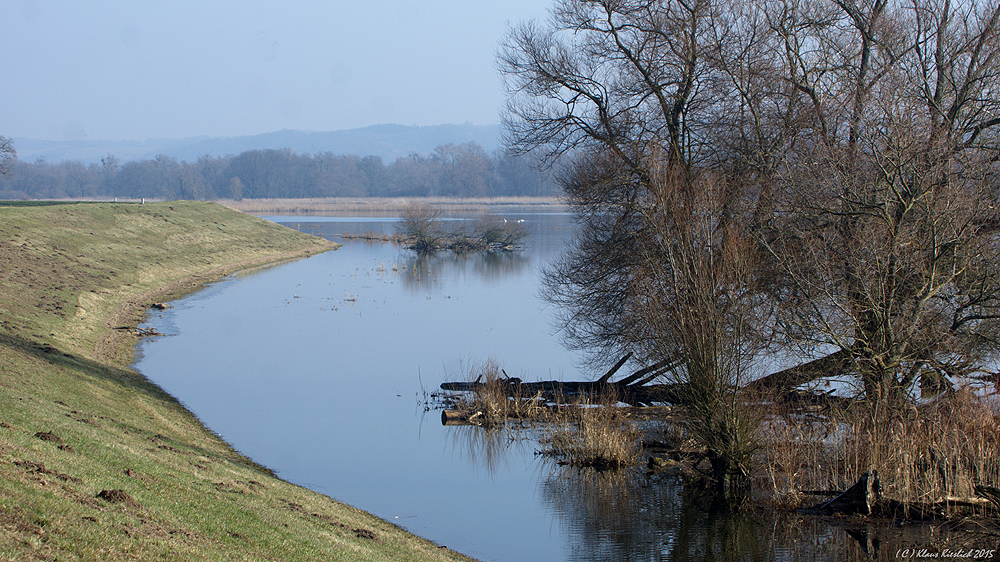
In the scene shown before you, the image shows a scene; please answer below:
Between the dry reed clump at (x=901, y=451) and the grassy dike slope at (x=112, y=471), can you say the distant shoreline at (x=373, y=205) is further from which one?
the dry reed clump at (x=901, y=451)

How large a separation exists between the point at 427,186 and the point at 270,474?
156 metres

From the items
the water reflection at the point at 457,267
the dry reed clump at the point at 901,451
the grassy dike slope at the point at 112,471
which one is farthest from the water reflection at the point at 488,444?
the water reflection at the point at 457,267

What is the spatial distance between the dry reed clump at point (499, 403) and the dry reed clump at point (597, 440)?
147cm

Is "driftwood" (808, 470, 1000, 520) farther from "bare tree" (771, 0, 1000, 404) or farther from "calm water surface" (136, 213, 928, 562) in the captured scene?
"bare tree" (771, 0, 1000, 404)

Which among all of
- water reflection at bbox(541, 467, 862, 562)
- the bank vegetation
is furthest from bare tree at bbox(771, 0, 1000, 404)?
water reflection at bbox(541, 467, 862, 562)

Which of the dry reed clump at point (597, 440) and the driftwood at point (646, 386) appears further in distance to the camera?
the driftwood at point (646, 386)

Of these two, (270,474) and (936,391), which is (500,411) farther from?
(936,391)

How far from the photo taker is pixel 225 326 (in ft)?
95.0

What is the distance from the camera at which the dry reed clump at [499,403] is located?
17.7m

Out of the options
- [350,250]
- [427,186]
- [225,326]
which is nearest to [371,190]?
[427,186]

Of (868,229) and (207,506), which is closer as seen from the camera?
(207,506)

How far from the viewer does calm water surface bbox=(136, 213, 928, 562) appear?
37.4 feet

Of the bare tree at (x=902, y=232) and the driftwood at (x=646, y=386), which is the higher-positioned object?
the bare tree at (x=902, y=232)

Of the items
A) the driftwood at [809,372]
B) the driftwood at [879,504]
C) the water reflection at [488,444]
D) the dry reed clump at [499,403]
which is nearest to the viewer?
the driftwood at [879,504]
